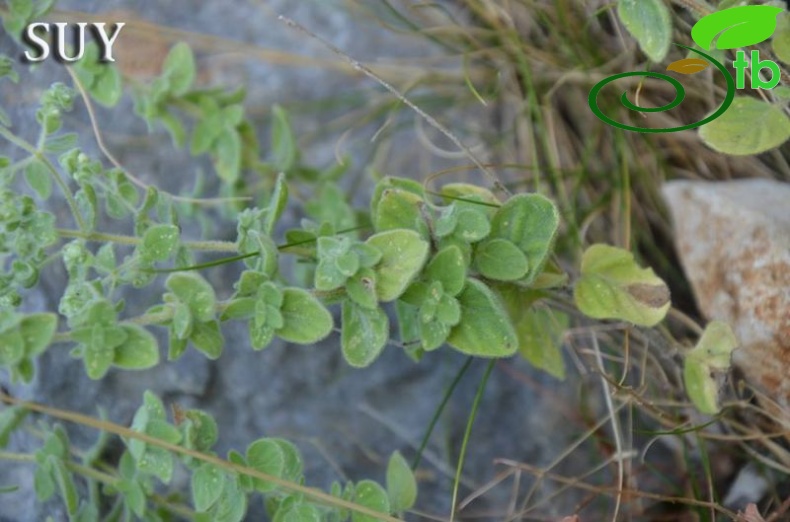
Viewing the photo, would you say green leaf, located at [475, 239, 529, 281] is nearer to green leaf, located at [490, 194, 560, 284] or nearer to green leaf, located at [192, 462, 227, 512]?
green leaf, located at [490, 194, 560, 284]

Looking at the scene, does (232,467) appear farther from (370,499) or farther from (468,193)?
(468,193)

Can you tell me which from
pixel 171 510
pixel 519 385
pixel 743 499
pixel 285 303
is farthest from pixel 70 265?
pixel 743 499

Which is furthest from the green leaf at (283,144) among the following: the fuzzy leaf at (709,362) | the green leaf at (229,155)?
the fuzzy leaf at (709,362)

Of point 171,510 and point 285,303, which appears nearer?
point 285,303

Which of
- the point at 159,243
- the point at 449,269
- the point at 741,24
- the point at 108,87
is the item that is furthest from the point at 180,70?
the point at 741,24

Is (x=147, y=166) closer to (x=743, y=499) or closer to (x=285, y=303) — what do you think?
(x=285, y=303)

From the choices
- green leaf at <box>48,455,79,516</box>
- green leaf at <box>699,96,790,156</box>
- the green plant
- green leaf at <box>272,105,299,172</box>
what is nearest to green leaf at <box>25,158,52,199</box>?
the green plant
